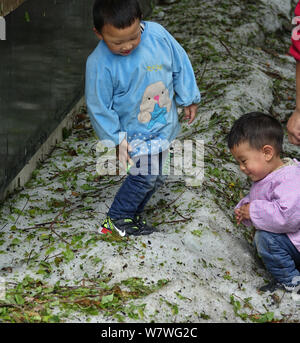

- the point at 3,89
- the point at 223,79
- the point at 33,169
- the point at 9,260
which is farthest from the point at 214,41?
the point at 9,260

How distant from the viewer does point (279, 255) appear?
11.8 feet

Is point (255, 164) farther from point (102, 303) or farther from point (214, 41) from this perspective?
point (214, 41)

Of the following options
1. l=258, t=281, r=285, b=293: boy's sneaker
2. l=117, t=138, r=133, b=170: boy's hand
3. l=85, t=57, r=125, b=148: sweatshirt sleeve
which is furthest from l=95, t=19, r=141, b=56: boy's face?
l=258, t=281, r=285, b=293: boy's sneaker

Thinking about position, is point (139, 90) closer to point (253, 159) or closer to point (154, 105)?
point (154, 105)

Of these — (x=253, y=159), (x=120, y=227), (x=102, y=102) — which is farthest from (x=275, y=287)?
(x=102, y=102)

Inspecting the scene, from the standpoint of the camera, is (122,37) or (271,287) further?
(271,287)

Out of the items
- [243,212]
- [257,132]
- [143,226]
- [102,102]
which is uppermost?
[102,102]

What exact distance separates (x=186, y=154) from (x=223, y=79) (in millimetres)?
2071

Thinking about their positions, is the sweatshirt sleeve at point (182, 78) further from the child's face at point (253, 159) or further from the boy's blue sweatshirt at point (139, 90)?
the child's face at point (253, 159)

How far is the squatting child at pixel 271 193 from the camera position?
134 inches

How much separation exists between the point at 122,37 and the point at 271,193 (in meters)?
1.32

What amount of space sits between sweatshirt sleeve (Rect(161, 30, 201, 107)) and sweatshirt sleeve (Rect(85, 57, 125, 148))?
0.49 metres

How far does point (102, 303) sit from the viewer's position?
315 centimetres

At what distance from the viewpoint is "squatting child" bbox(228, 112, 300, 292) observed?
3414 millimetres
